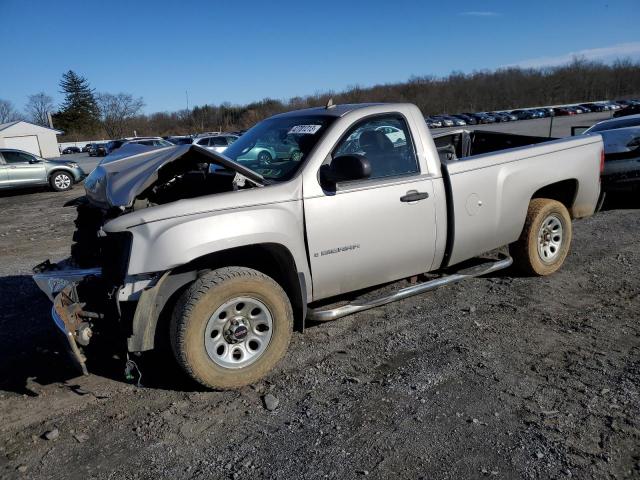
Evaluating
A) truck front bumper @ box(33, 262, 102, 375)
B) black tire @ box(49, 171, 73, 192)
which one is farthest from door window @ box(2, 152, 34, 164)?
truck front bumper @ box(33, 262, 102, 375)

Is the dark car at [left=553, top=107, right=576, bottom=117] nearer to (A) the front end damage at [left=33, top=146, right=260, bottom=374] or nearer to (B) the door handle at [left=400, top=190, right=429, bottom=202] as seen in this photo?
(B) the door handle at [left=400, top=190, right=429, bottom=202]

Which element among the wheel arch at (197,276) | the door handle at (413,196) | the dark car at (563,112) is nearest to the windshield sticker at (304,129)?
the door handle at (413,196)

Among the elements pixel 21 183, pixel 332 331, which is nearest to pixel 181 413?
pixel 332 331

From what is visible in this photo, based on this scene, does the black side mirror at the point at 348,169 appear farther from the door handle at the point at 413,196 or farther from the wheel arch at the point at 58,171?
the wheel arch at the point at 58,171

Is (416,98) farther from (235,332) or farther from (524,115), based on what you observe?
(235,332)

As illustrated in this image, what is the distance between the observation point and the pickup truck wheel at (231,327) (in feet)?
10.9

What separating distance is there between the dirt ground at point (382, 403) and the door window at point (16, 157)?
15.4 meters

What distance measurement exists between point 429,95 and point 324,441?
109005mm

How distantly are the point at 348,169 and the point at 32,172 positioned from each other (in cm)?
1805

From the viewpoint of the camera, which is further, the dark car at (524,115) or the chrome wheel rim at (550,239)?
the dark car at (524,115)

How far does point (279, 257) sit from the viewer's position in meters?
3.74

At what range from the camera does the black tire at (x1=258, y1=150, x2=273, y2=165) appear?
4.29 m

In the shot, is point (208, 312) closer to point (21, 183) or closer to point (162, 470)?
point (162, 470)

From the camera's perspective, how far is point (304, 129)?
426 centimetres
